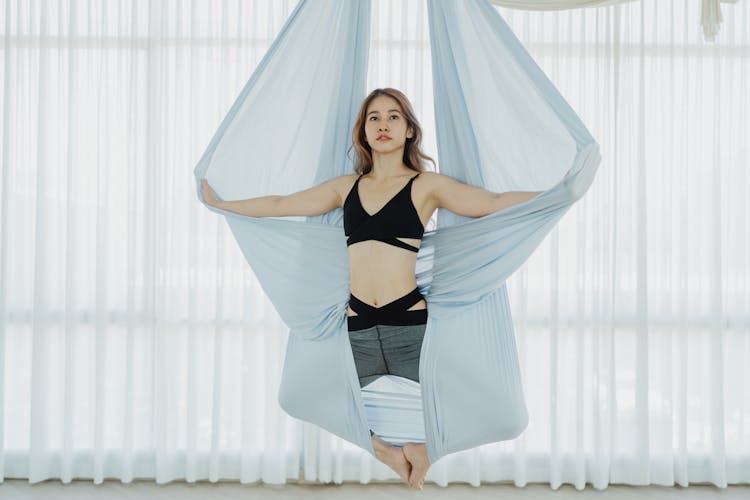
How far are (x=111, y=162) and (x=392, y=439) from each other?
6.45ft

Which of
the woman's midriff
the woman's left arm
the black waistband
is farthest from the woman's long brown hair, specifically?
the black waistband

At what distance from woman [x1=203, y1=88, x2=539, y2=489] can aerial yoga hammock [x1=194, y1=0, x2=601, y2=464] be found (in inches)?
2.0

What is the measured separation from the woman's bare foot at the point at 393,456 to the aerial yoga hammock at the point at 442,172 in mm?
39

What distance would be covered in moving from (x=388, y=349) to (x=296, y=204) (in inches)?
21.2

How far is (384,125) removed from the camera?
1890 mm

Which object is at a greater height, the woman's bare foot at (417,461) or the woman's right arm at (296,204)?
the woman's right arm at (296,204)

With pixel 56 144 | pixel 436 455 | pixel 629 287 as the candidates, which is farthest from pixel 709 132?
pixel 56 144

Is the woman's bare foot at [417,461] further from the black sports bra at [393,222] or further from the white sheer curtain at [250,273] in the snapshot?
the white sheer curtain at [250,273]

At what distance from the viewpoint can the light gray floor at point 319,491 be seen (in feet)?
9.58

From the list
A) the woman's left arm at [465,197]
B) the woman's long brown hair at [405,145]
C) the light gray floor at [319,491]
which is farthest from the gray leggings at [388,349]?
the light gray floor at [319,491]

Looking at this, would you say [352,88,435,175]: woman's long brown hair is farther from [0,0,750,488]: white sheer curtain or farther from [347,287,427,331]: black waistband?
[0,0,750,488]: white sheer curtain

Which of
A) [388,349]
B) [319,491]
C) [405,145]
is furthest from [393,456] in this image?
[319,491]

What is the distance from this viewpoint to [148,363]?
302 centimetres

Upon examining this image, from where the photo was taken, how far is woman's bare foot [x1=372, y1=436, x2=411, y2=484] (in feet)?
6.15
